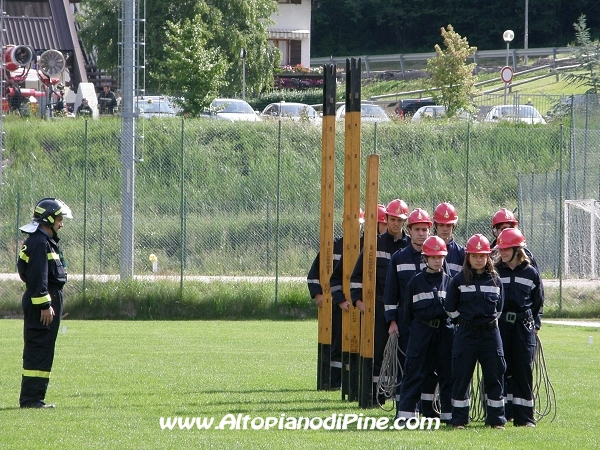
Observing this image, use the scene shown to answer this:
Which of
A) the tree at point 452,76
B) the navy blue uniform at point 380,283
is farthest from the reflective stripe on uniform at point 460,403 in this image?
the tree at point 452,76

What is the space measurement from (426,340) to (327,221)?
2.81 m

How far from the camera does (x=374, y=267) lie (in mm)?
11094

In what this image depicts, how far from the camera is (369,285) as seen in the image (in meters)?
11.1

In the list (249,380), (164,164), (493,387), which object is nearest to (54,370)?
(249,380)

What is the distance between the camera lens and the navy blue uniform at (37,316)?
10.9m

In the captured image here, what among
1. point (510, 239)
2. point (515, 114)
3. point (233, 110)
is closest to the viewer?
point (510, 239)

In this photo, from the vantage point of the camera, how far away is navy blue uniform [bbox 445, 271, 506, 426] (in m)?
9.95

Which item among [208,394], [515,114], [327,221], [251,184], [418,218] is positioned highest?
[515,114]

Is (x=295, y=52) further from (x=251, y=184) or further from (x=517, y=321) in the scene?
(x=517, y=321)

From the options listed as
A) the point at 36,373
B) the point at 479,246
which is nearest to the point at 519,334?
the point at 479,246

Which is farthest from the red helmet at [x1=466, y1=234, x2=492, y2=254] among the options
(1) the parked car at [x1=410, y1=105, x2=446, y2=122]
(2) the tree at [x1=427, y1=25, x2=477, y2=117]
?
(1) the parked car at [x1=410, y1=105, x2=446, y2=122]

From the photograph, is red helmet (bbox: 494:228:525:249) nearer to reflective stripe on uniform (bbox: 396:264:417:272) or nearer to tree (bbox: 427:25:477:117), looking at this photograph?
reflective stripe on uniform (bbox: 396:264:417:272)

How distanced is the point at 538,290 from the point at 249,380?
4.44 m

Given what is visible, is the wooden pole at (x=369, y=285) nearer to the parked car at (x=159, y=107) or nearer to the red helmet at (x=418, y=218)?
the red helmet at (x=418, y=218)
